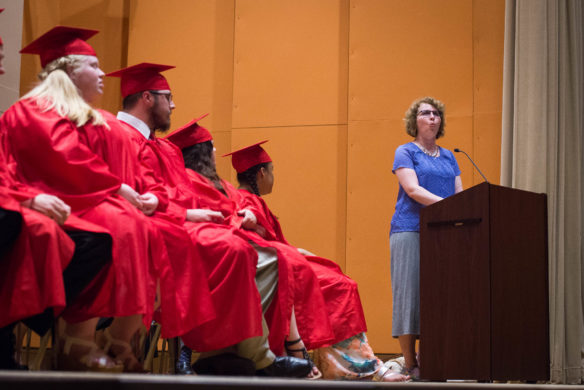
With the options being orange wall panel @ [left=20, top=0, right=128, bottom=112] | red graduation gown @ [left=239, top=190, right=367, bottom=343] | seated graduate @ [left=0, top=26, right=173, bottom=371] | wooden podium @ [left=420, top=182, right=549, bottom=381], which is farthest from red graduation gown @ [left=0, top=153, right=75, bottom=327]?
orange wall panel @ [left=20, top=0, right=128, bottom=112]

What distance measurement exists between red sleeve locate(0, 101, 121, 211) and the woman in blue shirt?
1976 mm

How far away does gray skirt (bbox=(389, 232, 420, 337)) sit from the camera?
3.90m

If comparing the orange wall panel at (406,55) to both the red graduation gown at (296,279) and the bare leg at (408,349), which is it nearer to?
the bare leg at (408,349)

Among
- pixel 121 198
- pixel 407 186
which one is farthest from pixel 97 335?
pixel 407 186

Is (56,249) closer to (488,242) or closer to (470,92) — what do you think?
(488,242)

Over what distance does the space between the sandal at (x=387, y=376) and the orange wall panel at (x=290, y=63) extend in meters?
2.42

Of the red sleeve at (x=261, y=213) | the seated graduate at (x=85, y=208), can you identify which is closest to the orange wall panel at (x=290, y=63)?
the red sleeve at (x=261, y=213)

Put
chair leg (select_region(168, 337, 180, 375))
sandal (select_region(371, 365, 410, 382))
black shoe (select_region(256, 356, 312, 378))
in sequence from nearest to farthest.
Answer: black shoe (select_region(256, 356, 312, 378)) → chair leg (select_region(168, 337, 180, 375)) → sandal (select_region(371, 365, 410, 382))

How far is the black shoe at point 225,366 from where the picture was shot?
9.09 ft

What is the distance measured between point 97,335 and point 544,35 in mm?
3493

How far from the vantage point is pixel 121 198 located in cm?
260

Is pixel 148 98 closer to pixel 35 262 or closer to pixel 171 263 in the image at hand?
pixel 171 263

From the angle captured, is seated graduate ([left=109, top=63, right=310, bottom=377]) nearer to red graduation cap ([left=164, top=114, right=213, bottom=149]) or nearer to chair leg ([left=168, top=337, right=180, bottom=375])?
chair leg ([left=168, top=337, right=180, bottom=375])

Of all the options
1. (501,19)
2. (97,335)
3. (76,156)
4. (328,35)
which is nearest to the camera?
(76,156)
